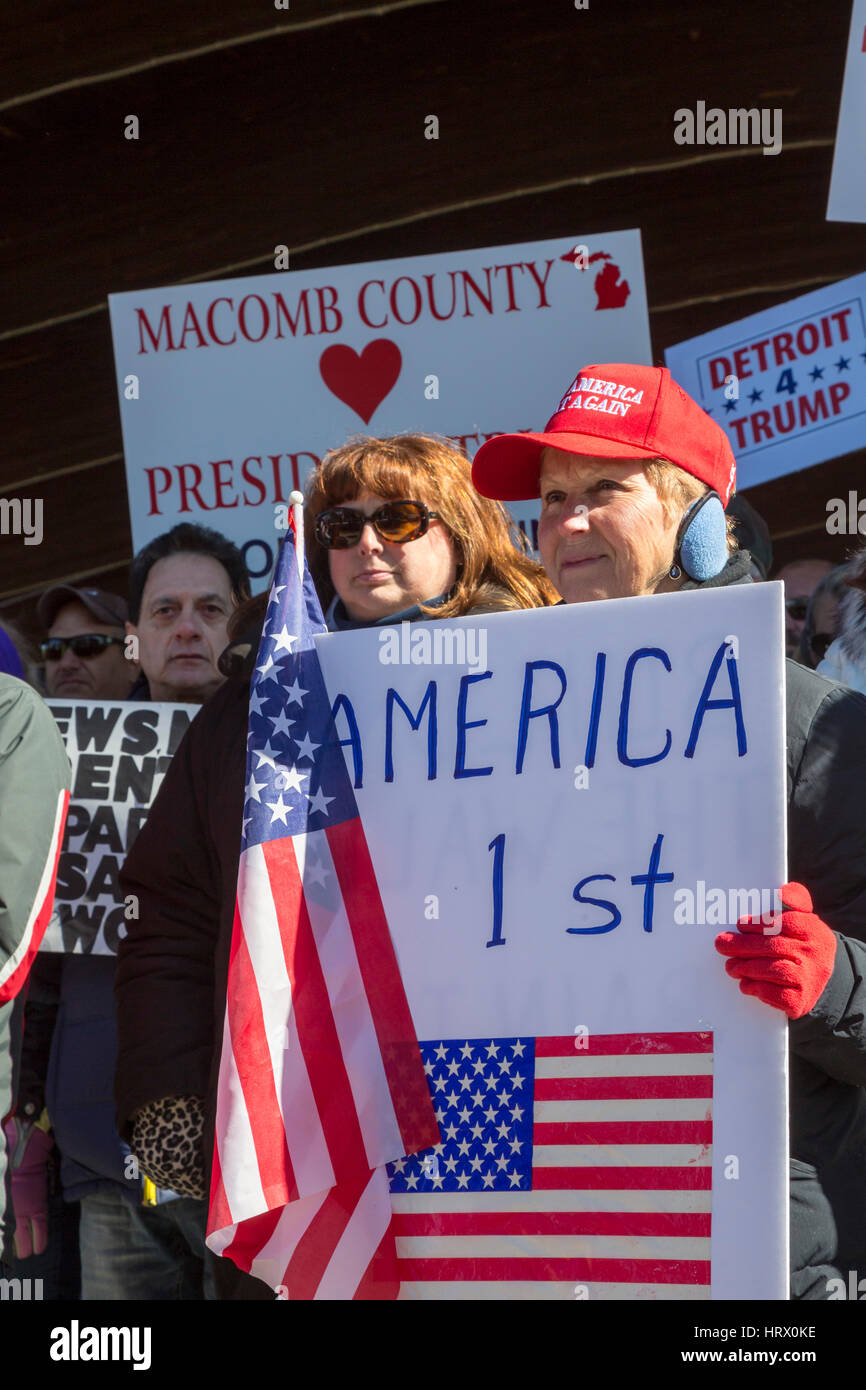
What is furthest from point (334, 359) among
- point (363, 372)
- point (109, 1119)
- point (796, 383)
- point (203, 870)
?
point (203, 870)

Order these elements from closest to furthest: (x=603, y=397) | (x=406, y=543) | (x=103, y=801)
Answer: (x=603, y=397), (x=406, y=543), (x=103, y=801)

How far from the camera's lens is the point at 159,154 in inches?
207

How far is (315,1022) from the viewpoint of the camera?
223cm

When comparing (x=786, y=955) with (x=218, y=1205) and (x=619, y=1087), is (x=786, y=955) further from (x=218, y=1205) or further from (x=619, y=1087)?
(x=218, y=1205)

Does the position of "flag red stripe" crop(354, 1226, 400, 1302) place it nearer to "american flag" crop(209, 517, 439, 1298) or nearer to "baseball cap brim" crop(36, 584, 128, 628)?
"american flag" crop(209, 517, 439, 1298)

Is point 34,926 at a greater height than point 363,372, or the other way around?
point 363,372

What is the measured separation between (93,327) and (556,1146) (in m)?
4.16

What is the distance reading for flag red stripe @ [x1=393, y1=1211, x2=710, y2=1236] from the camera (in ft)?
6.59

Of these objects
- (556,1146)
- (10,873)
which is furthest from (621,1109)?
(10,873)

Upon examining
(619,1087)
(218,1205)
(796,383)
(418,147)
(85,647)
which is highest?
(418,147)

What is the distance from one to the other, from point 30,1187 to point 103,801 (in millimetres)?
853

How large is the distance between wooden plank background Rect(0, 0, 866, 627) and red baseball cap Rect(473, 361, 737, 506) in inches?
110

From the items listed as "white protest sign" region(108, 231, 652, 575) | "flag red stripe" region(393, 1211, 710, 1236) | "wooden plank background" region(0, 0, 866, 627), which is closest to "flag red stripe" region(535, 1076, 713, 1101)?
"flag red stripe" region(393, 1211, 710, 1236)
